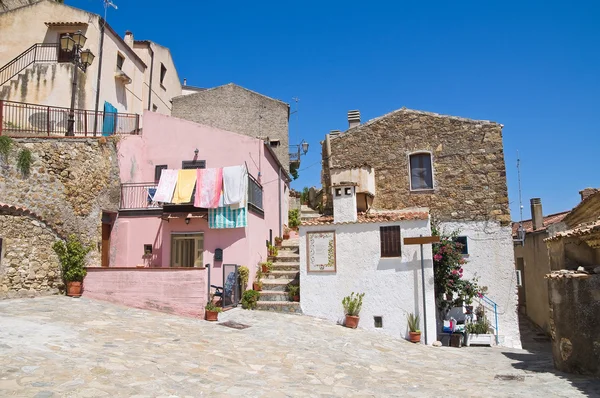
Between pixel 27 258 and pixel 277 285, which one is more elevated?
pixel 27 258

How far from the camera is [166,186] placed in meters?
17.0

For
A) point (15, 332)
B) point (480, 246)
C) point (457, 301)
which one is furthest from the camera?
point (480, 246)

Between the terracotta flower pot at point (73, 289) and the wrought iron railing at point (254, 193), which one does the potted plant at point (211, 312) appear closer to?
the terracotta flower pot at point (73, 289)

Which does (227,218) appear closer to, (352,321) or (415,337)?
(352,321)

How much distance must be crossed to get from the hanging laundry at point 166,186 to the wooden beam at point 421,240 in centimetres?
866

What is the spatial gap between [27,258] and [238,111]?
1776 centimetres

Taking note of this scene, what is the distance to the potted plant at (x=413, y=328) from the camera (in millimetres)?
14072

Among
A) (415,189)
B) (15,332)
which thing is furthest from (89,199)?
(415,189)

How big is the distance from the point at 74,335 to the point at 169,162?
9957 millimetres

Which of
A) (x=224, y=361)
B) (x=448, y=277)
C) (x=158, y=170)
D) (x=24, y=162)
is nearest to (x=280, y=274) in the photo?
(x=448, y=277)

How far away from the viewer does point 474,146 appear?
18344 millimetres

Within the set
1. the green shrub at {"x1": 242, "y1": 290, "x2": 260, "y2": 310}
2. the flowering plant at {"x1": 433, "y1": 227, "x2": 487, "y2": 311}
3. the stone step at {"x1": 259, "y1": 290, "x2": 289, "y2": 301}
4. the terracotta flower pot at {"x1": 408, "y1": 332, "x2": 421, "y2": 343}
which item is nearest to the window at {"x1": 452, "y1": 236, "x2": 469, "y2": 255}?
the flowering plant at {"x1": 433, "y1": 227, "x2": 487, "y2": 311}

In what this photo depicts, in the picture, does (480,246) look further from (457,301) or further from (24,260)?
(24,260)

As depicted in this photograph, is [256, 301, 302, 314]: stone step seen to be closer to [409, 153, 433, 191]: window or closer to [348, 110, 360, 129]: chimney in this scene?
[409, 153, 433, 191]: window
